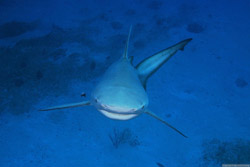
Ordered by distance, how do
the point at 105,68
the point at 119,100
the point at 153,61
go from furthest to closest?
the point at 105,68 < the point at 153,61 < the point at 119,100

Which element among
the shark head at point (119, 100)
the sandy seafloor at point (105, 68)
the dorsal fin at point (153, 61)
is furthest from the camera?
the sandy seafloor at point (105, 68)

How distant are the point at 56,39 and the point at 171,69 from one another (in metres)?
5.85

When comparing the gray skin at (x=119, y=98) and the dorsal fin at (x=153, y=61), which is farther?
the dorsal fin at (x=153, y=61)

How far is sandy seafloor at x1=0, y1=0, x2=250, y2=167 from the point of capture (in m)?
5.16

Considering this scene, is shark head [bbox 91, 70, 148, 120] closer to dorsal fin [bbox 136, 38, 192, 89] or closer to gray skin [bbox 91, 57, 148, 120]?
gray skin [bbox 91, 57, 148, 120]

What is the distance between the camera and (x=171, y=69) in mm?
7012

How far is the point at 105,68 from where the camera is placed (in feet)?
23.9

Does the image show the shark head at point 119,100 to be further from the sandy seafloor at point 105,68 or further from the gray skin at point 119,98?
the sandy seafloor at point 105,68

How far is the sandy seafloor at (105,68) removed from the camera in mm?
5156

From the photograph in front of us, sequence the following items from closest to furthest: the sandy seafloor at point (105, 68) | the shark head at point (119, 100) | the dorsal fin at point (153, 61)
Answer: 1. the shark head at point (119, 100)
2. the dorsal fin at point (153, 61)
3. the sandy seafloor at point (105, 68)

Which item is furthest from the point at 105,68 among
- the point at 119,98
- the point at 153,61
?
the point at 119,98

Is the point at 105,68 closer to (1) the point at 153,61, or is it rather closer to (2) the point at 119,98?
(1) the point at 153,61

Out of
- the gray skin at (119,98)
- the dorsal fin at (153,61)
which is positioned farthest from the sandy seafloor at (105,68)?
the gray skin at (119,98)

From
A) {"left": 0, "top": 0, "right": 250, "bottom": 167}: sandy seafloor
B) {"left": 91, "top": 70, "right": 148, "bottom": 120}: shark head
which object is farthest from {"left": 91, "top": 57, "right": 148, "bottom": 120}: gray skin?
{"left": 0, "top": 0, "right": 250, "bottom": 167}: sandy seafloor
